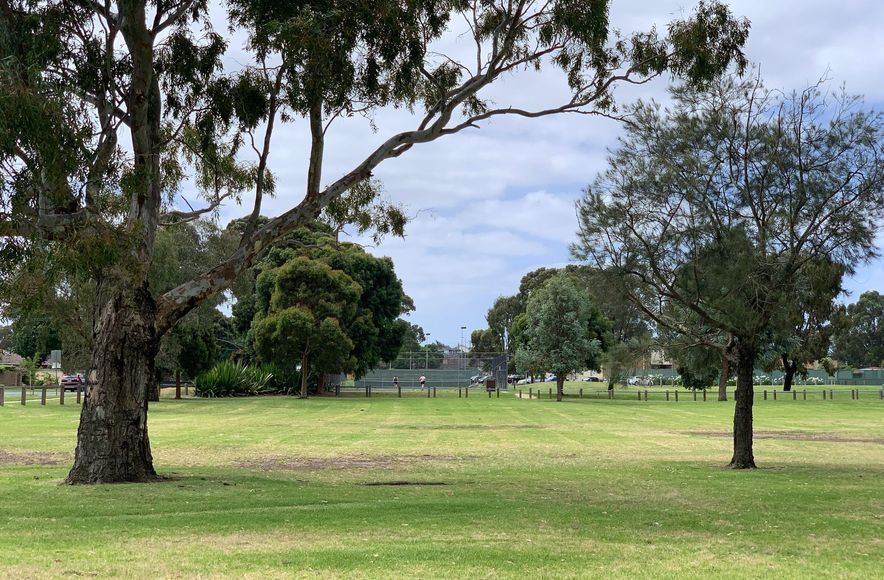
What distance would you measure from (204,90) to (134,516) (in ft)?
29.2

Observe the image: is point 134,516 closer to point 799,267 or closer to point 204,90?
point 204,90

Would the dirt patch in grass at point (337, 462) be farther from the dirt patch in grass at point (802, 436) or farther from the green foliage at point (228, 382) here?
the green foliage at point (228, 382)

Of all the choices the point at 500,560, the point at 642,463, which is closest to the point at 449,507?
the point at 500,560

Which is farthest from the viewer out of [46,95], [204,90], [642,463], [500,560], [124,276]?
[642,463]

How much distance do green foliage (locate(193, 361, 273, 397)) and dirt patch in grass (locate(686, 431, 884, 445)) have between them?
3316 cm

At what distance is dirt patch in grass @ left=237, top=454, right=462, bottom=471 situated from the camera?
19.2 m

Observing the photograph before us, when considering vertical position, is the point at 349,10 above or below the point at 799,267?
above

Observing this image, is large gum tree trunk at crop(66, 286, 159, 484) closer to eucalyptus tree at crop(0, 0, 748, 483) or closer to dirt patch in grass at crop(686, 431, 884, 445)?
eucalyptus tree at crop(0, 0, 748, 483)

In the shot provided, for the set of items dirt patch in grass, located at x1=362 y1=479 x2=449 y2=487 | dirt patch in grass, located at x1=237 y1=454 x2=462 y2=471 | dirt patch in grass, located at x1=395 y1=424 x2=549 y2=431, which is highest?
dirt patch in grass, located at x1=362 y1=479 x2=449 y2=487

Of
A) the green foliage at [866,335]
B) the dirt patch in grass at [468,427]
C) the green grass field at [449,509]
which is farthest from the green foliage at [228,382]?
the green foliage at [866,335]

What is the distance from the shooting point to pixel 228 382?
56438 millimetres

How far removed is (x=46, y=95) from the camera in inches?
441

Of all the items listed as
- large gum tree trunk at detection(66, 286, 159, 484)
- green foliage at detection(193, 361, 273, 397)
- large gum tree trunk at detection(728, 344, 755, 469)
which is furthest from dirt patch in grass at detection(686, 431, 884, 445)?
green foliage at detection(193, 361, 273, 397)

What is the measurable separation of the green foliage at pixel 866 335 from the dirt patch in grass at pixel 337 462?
11822cm
